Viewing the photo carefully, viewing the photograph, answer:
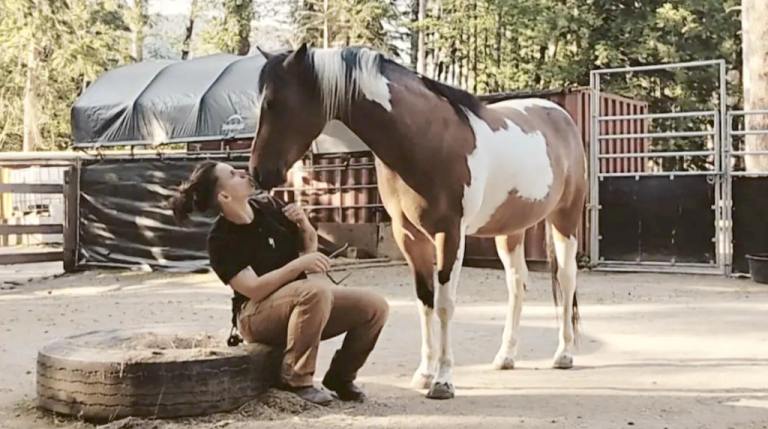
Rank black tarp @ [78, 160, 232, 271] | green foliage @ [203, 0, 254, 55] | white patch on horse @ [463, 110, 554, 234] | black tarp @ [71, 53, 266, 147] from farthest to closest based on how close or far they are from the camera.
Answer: green foliage @ [203, 0, 254, 55] → black tarp @ [71, 53, 266, 147] → black tarp @ [78, 160, 232, 271] → white patch on horse @ [463, 110, 554, 234]

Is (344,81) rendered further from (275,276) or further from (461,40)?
(461,40)

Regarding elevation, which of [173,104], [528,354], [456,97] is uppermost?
[173,104]

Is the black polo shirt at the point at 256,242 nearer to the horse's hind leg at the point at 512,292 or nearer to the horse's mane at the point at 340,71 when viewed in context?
the horse's mane at the point at 340,71

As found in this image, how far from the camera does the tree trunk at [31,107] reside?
21.2m

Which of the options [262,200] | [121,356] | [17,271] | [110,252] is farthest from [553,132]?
[17,271]

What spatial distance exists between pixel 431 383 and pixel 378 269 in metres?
7.08

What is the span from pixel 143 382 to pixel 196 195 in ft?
2.64

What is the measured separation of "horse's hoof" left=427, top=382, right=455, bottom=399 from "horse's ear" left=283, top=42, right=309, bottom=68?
1.64m

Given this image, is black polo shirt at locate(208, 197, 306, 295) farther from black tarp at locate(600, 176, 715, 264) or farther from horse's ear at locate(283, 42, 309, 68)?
black tarp at locate(600, 176, 715, 264)

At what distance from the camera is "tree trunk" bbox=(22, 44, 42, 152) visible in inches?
835

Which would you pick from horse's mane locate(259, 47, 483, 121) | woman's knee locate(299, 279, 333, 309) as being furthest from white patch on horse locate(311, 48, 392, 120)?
woman's knee locate(299, 279, 333, 309)

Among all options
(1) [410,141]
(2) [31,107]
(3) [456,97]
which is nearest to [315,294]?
(1) [410,141]

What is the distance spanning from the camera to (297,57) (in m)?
3.82

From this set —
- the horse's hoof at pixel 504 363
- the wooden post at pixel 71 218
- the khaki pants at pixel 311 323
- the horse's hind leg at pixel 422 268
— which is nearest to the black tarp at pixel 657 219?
the horse's hoof at pixel 504 363
